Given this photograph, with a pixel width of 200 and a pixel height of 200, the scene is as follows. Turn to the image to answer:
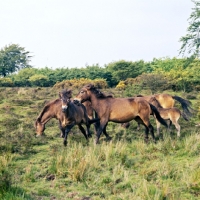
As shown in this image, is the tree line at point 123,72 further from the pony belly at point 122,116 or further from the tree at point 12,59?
the pony belly at point 122,116

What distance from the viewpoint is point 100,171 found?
24.7 feet

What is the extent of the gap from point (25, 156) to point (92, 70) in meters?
34.2

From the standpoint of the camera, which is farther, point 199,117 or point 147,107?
point 199,117

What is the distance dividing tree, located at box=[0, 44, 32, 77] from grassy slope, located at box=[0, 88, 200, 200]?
46.9 metres

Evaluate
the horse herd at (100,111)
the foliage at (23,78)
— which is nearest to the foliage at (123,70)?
the foliage at (23,78)

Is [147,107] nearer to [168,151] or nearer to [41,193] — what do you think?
[168,151]

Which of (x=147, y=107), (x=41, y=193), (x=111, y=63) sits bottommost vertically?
(x=41, y=193)

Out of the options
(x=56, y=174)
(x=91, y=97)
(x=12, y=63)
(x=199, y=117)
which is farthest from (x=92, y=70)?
(x=56, y=174)

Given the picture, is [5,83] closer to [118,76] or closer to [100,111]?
[118,76]

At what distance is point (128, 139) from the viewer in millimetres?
11305

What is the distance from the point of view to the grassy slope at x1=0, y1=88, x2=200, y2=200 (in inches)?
244

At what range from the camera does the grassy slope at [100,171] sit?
244 inches

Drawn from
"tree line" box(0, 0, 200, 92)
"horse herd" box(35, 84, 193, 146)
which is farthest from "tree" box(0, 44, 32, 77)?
"horse herd" box(35, 84, 193, 146)

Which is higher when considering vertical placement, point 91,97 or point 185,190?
point 91,97
